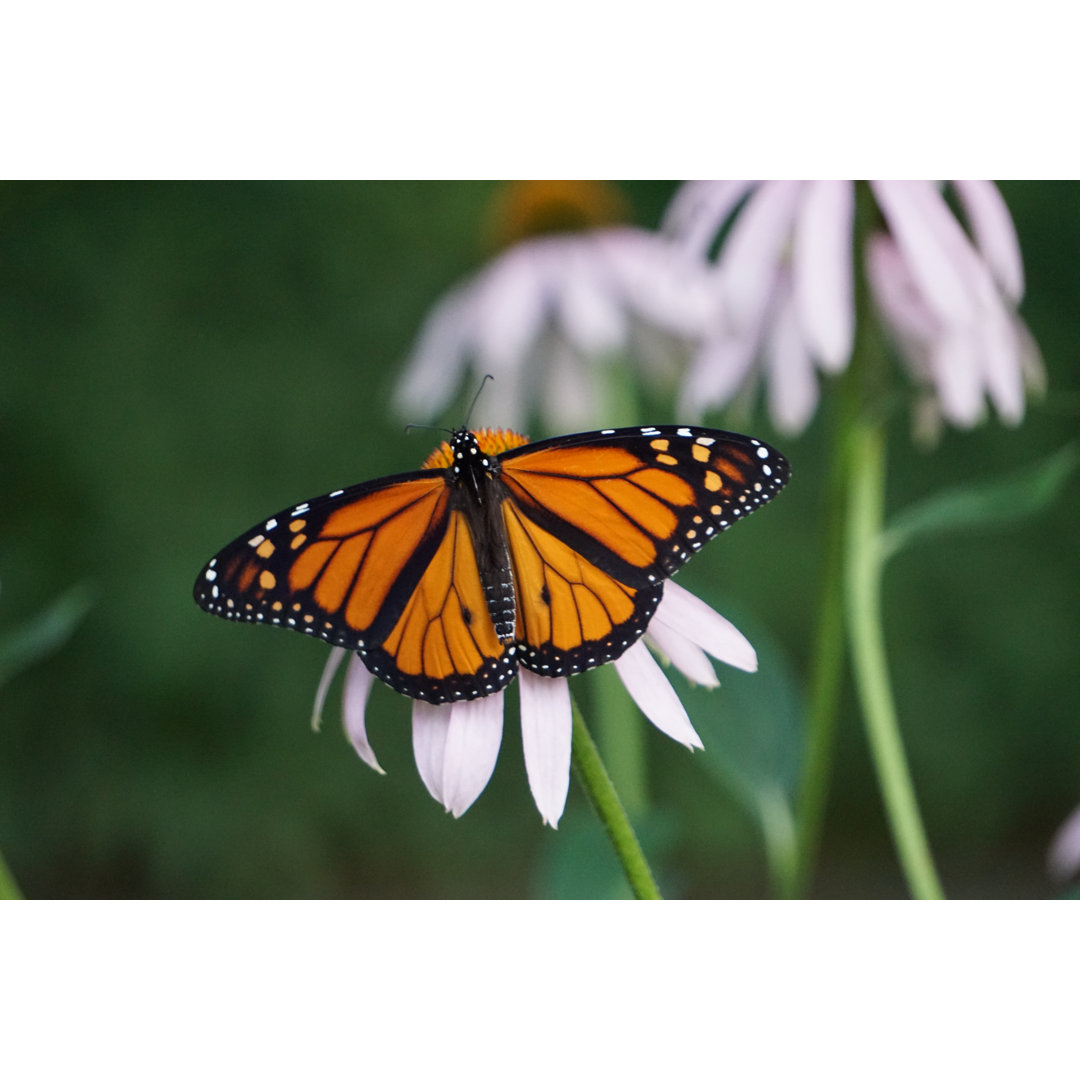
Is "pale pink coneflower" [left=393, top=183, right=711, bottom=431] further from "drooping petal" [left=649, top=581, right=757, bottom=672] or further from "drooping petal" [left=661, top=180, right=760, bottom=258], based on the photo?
"drooping petal" [left=649, top=581, right=757, bottom=672]

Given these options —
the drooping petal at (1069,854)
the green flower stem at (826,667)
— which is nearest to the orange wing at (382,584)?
→ the green flower stem at (826,667)

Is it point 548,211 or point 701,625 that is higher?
point 548,211

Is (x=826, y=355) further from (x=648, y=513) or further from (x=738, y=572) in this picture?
(x=738, y=572)

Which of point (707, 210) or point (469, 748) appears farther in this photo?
point (707, 210)

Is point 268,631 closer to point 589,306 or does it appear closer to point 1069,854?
point 589,306

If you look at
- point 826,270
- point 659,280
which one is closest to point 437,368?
point 659,280

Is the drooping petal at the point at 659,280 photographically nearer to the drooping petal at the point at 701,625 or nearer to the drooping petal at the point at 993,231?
the drooping petal at the point at 993,231
